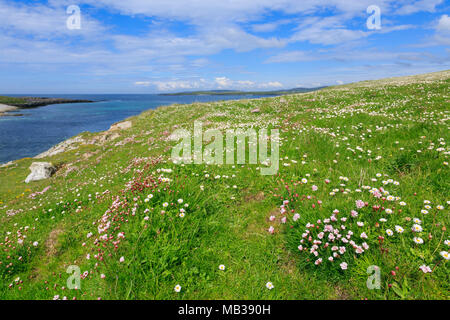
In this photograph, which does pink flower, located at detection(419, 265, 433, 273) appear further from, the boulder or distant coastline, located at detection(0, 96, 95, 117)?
distant coastline, located at detection(0, 96, 95, 117)

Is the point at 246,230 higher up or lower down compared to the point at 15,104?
lower down

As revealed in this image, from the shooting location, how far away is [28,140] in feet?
127

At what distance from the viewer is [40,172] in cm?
1521

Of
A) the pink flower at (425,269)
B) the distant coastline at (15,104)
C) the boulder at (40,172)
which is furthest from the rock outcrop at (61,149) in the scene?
the distant coastline at (15,104)

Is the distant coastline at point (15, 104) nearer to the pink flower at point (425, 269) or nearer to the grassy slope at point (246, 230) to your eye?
the grassy slope at point (246, 230)

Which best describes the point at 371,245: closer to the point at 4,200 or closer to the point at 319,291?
the point at 319,291

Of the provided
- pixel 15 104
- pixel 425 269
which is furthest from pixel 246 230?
pixel 15 104

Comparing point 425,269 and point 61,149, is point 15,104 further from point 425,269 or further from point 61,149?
point 425,269

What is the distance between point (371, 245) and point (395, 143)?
6.50 meters

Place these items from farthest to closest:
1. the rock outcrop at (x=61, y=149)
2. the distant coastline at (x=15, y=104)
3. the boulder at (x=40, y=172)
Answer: the distant coastline at (x=15, y=104)
the rock outcrop at (x=61, y=149)
the boulder at (x=40, y=172)

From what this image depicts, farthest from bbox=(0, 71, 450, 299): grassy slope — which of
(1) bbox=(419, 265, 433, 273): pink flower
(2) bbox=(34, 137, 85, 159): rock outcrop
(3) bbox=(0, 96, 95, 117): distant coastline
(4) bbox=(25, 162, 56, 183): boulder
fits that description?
(3) bbox=(0, 96, 95, 117): distant coastline

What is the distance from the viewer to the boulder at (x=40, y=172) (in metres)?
15.0

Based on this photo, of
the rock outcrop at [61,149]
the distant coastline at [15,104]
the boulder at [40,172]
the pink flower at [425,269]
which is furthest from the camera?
the distant coastline at [15,104]
